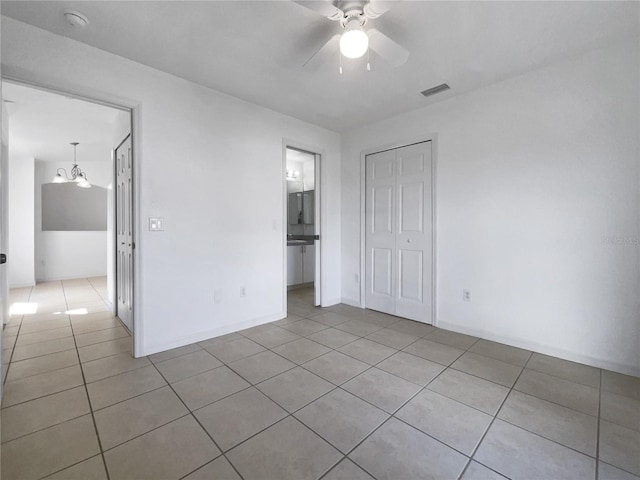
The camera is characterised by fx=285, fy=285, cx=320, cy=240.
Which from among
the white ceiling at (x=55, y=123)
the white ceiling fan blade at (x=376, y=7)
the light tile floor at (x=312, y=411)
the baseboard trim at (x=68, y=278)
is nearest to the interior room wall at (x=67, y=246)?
the baseboard trim at (x=68, y=278)

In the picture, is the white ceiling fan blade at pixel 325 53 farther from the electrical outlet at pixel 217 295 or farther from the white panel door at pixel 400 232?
the electrical outlet at pixel 217 295

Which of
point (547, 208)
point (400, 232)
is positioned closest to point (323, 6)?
point (547, 208)

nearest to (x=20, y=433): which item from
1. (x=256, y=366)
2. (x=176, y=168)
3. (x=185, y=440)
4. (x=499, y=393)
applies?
(x=185, y=440)

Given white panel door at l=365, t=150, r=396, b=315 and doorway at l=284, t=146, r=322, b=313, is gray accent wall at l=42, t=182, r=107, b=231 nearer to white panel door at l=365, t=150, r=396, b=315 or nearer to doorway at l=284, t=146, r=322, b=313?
doorway at l=284, t=146, r=322, b=313

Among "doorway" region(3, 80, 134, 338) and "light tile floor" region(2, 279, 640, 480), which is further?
"doorway" region(3, 80, 134, 338)

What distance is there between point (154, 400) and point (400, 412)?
1582mm

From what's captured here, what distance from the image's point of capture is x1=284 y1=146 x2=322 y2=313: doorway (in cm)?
415

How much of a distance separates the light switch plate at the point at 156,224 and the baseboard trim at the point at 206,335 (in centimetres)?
104

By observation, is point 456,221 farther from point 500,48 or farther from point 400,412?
point 400,412

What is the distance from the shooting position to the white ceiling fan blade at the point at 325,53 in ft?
5.86

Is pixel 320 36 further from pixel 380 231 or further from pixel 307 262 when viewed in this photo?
pixel 307 262

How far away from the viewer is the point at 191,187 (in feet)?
9.10

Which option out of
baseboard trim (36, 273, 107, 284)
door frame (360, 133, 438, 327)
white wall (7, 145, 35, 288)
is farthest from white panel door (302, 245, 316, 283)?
white wall (7, 145, 35, 288)

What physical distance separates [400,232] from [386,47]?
2177mm
